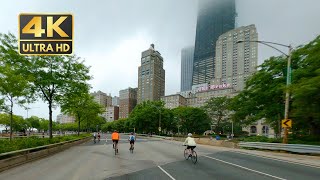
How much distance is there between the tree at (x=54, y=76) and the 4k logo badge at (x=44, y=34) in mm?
24044

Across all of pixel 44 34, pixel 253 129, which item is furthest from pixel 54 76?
pixel 253 129

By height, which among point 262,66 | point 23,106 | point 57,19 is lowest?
point 23,106

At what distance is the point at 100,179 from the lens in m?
12.9

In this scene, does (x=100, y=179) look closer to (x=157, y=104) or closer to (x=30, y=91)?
(x=30, y=91)

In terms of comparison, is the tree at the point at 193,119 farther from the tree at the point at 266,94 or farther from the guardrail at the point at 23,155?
the guardrail at the point at 23,155

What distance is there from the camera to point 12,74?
1137 inches

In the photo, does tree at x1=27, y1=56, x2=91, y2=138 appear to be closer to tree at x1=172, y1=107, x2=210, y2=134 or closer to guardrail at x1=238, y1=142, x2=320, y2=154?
guardrail at x1=238, y1=142, x2=320, y2=154

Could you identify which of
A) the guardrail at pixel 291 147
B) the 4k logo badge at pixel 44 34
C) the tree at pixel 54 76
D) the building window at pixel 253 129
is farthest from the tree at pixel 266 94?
the building window at pixel 253 129

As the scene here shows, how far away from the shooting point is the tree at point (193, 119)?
431 ft

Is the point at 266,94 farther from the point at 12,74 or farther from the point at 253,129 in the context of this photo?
the point at 253,129

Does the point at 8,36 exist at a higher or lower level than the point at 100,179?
higher

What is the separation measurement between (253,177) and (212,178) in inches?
69.3

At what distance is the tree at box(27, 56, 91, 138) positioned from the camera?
32.5 m

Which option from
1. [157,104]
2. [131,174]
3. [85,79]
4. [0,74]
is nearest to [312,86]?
[131,174]
